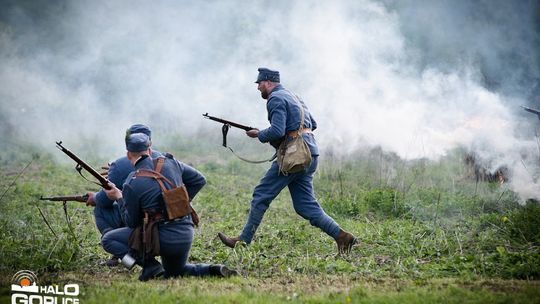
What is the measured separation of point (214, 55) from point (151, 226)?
41.5 feet

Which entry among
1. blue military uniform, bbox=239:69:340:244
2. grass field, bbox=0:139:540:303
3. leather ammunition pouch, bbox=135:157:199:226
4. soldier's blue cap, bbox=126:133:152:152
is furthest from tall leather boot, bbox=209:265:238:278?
soldier's blue cap, bbox=126:133:152:152

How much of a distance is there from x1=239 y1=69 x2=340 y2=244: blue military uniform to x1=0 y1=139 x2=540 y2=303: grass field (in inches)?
14.6

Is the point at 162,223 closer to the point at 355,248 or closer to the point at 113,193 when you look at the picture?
the point at 113,193

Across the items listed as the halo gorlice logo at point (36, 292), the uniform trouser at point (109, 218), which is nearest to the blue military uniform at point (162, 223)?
the uniform trouser at point (109, 218)

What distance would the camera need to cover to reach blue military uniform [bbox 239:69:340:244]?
749 cm

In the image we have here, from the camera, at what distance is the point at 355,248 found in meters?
7.79

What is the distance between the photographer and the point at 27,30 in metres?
19.1

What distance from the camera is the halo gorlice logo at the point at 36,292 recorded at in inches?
220

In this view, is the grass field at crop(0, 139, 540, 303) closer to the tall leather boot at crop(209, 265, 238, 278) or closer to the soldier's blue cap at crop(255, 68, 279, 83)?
the tall leather boot at crop(209, 265, 238, 278)

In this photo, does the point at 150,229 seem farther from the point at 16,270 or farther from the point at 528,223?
the point at 528,223

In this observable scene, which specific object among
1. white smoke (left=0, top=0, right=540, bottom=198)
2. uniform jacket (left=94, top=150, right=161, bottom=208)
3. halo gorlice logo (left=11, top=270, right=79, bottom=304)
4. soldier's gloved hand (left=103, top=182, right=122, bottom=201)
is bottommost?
halo gorlice logo (left=11, top=270, right=79, bottom=304)

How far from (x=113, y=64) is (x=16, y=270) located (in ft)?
41.3

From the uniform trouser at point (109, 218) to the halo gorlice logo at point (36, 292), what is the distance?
42.5 inches

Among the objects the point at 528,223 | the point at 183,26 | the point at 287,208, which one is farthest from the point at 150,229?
the point at 183,26
